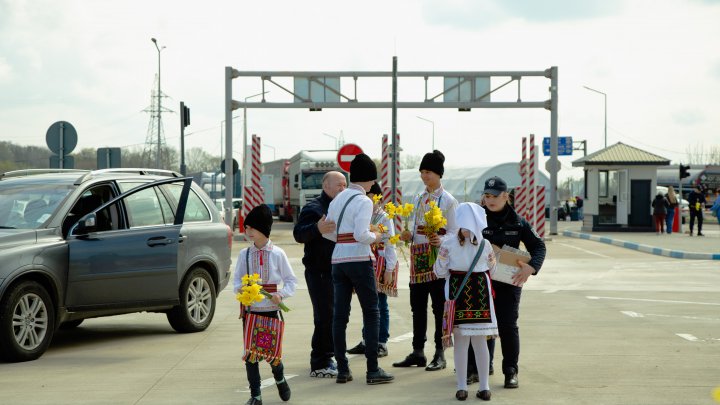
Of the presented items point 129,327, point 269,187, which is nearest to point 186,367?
point 129,327

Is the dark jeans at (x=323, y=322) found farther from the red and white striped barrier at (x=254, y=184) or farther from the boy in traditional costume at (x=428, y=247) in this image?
the red and white striped barrier at (x=254, y=184)

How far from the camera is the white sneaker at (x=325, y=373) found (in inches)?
339

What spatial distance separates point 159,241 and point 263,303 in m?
→ 3.79

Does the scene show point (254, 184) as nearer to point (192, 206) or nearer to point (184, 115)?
point (184, 115)

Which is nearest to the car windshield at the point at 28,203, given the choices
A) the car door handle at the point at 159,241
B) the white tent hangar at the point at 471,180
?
the car door handle at the point at 159,241

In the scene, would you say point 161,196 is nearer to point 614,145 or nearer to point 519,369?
point 519,369

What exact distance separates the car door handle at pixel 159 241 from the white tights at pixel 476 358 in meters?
4.18

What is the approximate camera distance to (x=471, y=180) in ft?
206

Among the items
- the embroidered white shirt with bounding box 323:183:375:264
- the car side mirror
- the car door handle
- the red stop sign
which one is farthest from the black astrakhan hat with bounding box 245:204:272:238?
the red stop sign

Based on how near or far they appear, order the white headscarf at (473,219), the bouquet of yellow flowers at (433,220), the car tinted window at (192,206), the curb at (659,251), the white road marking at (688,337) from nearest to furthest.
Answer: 1. the white headscarf at (473,219)
2. the bouquet of yellow flowers at (433,220)
3. the white road marking at (688,337)
4. the car tinted window at (192,206)
5. the curb at (659,251)

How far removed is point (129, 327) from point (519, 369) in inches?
201

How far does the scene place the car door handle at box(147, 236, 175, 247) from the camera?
10820 mm

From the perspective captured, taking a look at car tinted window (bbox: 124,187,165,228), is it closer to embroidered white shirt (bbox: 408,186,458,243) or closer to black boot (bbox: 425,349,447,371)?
embroidered white shirt (bbox: 408,186,458,243)

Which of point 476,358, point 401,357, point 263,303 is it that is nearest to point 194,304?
point 401,357
